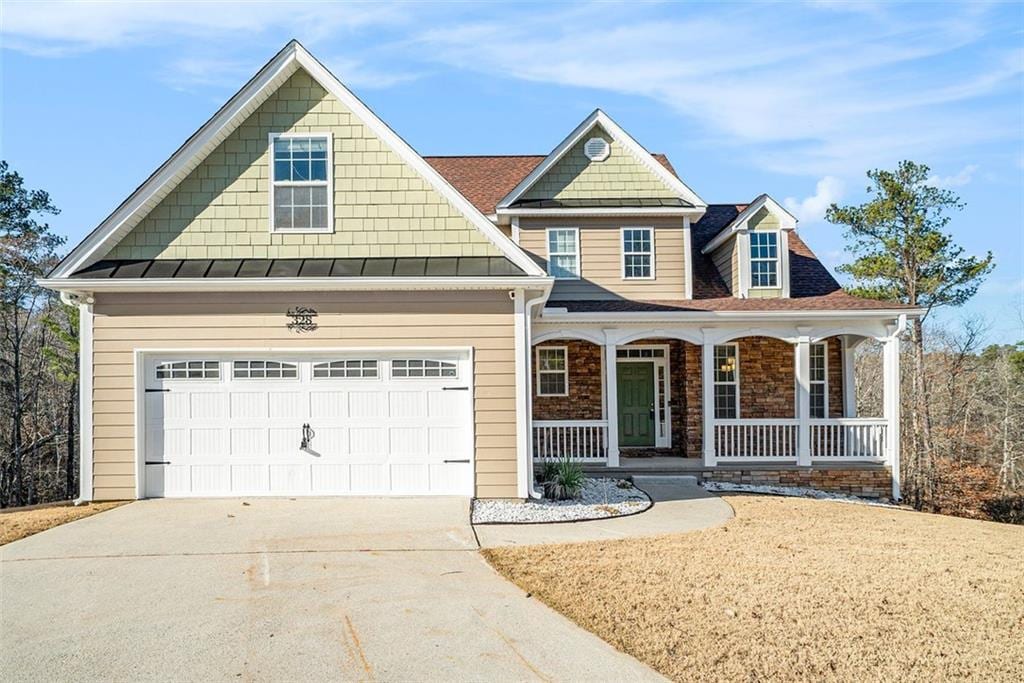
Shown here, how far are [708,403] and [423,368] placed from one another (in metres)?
6.49

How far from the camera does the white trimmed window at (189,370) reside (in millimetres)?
10617

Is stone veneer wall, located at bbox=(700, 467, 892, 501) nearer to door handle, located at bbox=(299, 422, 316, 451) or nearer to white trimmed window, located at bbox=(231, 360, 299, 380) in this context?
door handle, located at bbox=(299, 422, 316, 451)

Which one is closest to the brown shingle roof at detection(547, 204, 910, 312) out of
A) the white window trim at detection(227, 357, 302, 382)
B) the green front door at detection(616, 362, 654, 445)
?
the green front door at detection(616, 362, 654, 445)

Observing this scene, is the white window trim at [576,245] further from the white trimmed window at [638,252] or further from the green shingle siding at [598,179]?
the white trimmed window at [638,252]

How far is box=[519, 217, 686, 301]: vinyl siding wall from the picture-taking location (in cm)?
1583

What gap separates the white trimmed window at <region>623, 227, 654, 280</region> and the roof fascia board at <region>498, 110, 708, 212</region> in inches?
44.3

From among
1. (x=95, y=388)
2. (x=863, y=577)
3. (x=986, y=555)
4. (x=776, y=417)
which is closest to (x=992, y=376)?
(x=776, y=417)

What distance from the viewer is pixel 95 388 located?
10383mm

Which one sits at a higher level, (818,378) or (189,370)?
(189,370)

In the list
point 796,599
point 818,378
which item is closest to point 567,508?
point 796,599

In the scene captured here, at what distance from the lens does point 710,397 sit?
14.4 metres

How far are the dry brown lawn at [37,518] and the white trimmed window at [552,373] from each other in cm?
882

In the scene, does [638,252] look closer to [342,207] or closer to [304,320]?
[342,207]

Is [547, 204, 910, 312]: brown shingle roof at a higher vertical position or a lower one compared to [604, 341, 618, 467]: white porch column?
higher
